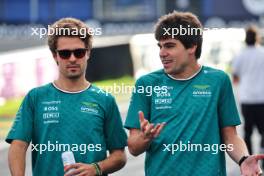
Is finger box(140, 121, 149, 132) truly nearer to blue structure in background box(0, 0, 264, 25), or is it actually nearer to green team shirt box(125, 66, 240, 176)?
green team shirt box(125, 66, 240, 176)

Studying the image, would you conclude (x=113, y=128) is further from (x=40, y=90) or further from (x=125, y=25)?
(x=125, y=25)

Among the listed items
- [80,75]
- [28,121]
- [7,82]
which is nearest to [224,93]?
[80,75]

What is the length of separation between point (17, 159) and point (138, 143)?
735mm

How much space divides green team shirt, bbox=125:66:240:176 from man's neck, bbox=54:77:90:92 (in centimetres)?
33

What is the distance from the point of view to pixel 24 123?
515cm

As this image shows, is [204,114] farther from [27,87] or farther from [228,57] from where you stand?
[228,57]

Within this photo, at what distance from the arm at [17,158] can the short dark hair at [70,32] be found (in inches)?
24.5

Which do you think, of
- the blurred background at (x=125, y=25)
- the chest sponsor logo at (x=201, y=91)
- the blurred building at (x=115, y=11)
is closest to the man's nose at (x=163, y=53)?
the chest sponsor logo at (x=201, y=91)

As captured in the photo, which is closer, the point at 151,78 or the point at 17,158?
the point at 17,158

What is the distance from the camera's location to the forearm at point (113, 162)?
203 inches

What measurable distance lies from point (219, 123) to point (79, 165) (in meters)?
0.93

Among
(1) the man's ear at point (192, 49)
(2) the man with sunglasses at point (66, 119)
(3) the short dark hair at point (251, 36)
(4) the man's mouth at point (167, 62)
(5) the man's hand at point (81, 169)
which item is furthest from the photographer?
(3) the short dark hair at point (251, 36)

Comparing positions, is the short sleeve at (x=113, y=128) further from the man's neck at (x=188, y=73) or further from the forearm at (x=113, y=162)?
the man's neck at (x=188, y=73)

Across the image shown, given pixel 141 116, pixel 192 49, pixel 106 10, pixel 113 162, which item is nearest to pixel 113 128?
pixel 113 162
